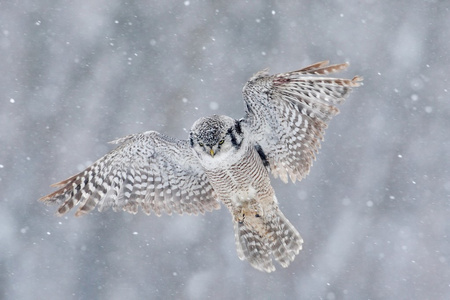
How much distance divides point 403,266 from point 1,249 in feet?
23.8

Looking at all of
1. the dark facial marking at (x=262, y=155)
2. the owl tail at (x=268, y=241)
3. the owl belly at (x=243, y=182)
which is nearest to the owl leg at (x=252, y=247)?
the owl tail at (x=268, y=241)

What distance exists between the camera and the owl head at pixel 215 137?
22.3 feet

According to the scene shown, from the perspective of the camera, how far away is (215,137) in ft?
22.2

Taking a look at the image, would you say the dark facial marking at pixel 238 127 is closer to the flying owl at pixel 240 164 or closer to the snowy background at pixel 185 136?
the flying owl at pixel 240 164

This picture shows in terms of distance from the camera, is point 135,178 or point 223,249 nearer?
point 135,178

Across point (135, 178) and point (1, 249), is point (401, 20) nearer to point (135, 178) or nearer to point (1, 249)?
point (1, 249)

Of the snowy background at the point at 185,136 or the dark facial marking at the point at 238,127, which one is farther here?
the snowy background at the point at 185,136

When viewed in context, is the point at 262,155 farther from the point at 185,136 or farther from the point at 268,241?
the point at 185,136

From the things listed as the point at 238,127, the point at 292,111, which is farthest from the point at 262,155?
the point at 292,111

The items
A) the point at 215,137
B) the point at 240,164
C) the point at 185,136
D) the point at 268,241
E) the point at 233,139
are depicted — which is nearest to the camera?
the point at 215,137

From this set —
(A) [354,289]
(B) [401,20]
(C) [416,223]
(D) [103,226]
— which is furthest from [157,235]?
(B) [401,20]

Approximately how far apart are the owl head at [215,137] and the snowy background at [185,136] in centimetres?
701

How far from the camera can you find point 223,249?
14.2 metres

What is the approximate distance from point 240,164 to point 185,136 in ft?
23.6
